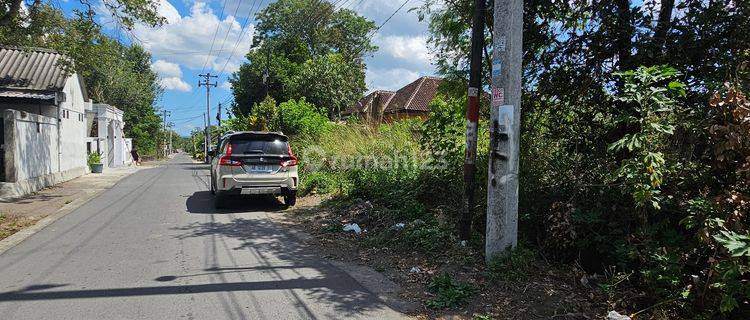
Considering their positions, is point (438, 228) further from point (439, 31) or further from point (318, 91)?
point (318, 91)

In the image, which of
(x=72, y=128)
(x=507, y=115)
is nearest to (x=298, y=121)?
(x=72, y=128)

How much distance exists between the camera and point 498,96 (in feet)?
16.6

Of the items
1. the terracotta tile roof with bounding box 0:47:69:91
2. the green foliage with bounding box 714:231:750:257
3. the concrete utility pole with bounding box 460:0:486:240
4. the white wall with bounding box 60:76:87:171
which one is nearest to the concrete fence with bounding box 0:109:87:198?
the white wall with bounding box 60:76:87:171

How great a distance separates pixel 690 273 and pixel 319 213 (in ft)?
22.1

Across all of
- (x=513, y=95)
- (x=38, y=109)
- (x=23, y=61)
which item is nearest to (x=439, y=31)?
(x=513, y=95)

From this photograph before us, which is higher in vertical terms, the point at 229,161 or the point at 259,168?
the point at 229,161

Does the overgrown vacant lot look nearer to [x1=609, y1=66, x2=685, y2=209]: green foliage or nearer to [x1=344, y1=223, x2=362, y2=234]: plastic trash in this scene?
[x1=609, y1=66, x2=685, y2=209]: green foliage

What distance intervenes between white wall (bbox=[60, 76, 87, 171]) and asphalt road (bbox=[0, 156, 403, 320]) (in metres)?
10.9

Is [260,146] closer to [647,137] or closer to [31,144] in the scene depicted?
[647,137]

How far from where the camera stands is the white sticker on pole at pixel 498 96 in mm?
5027

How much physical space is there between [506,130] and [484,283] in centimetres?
164

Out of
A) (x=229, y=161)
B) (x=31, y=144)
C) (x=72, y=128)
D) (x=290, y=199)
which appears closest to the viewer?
(x=229, y=161)

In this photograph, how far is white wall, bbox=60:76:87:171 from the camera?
1767 cm

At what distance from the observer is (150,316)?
159 inches
